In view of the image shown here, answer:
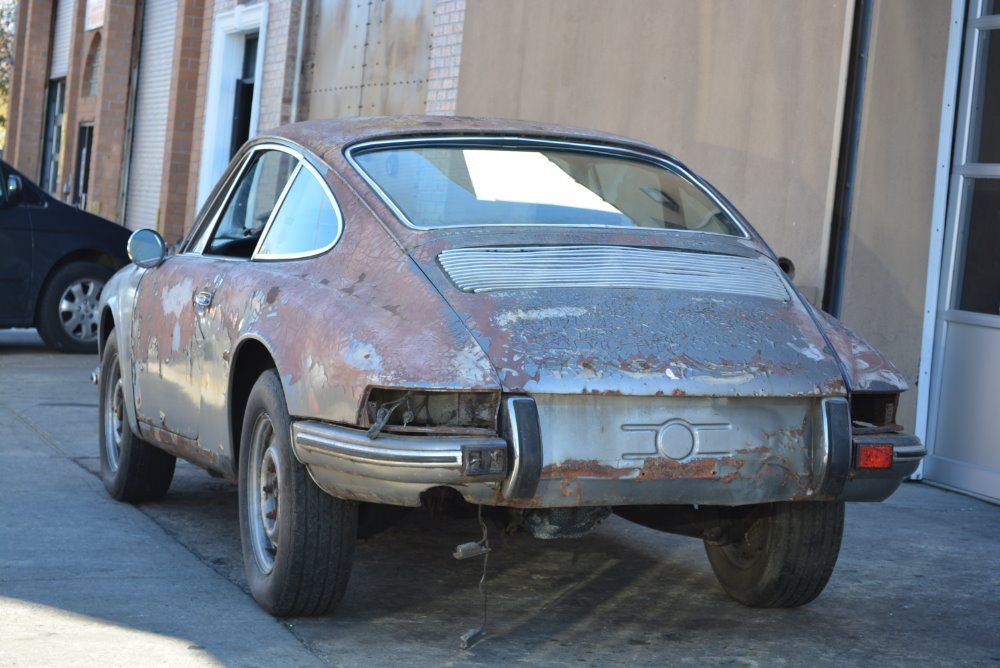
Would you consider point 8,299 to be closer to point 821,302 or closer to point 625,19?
point 625,19

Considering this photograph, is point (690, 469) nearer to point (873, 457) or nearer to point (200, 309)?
point (873, 457)

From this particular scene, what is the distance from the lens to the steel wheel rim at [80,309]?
1294cm

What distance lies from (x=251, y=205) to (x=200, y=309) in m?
0.62

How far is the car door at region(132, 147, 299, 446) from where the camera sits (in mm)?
5238

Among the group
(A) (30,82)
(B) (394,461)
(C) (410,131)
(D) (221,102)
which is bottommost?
(B) (394,461)

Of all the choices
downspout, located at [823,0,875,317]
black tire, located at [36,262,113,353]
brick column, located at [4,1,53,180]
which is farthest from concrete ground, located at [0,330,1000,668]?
brick column, located at [4,1,53,180]

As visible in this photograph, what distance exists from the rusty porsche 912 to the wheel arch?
0.04ft

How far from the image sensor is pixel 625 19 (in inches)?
424

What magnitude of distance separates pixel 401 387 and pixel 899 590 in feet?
7.96

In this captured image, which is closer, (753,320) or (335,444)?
(335,444)

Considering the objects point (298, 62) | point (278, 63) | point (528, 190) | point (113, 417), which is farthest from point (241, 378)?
point (278, 63)

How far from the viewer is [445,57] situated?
13.4 metres

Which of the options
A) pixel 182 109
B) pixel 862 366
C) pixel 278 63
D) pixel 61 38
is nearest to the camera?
pixel 862 366

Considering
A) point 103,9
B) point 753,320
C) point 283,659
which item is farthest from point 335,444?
point 103,9
